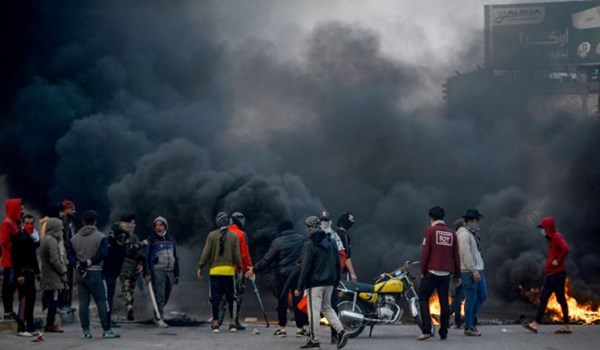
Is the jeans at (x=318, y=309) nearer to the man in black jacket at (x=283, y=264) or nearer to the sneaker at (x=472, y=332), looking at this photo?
the man in black jacket at (x=283, y=264)

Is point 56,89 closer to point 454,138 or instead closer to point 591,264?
point 454,138

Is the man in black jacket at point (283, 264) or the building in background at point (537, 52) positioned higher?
the building in background at point (537, 52)

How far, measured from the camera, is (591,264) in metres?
40.5

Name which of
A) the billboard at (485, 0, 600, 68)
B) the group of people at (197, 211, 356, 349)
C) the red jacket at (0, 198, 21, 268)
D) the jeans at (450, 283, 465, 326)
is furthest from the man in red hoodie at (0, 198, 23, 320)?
the billboard at (485, 0, 600, 68)

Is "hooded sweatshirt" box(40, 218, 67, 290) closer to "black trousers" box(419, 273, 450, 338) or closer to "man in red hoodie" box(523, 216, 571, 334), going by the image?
"black trousers" box(419, 273, 450, 338)

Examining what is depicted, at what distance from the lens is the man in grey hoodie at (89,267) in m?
12.1

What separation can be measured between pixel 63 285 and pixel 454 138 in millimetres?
41019

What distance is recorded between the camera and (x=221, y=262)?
44.9 feet

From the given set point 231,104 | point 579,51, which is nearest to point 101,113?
point 231,104

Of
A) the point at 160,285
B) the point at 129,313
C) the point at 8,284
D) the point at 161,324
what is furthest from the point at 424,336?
the point at 8,284

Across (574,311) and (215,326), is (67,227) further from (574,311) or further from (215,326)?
(574,311)

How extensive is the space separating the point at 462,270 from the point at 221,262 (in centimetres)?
376

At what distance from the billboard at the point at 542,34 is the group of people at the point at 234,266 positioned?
57.6m

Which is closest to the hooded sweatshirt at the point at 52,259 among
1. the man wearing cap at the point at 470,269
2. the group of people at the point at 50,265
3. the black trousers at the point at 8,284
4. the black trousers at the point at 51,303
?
the group of people at the point at 50,265
